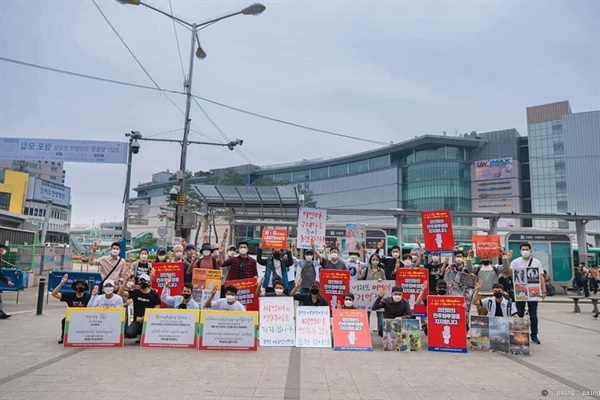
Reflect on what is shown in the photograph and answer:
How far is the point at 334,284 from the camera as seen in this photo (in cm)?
990

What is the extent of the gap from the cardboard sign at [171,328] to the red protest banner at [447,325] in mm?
4499

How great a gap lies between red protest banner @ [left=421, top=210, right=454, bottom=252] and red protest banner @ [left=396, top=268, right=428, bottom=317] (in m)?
2.17

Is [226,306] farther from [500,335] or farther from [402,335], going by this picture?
[500,335]

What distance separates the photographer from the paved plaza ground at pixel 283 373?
5.64 metres

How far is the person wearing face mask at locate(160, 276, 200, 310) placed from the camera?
8859mm

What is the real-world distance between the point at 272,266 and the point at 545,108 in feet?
299

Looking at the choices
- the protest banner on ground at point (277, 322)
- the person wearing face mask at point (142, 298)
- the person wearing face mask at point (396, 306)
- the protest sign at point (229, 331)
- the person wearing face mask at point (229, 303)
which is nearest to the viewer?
the protest sign at point (229, 331)

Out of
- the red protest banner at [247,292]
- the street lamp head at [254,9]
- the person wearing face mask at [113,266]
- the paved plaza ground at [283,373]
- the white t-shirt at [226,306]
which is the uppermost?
the street lamp head at [254,9]

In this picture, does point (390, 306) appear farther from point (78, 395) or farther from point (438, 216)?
point (78, 395)

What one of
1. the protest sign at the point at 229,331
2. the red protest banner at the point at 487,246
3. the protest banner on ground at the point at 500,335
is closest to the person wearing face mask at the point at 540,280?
the protest banner on ground at the point at 500,335

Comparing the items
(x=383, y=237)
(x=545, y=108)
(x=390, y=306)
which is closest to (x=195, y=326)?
(x=390, y=306)

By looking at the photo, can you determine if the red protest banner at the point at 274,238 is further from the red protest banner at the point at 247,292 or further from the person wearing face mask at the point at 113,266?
the person wearing face mask at the point at 113,266

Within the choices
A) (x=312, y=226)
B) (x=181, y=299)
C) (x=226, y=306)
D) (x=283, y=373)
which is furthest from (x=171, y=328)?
(x=312, y=226)

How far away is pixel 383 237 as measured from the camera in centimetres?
2398
